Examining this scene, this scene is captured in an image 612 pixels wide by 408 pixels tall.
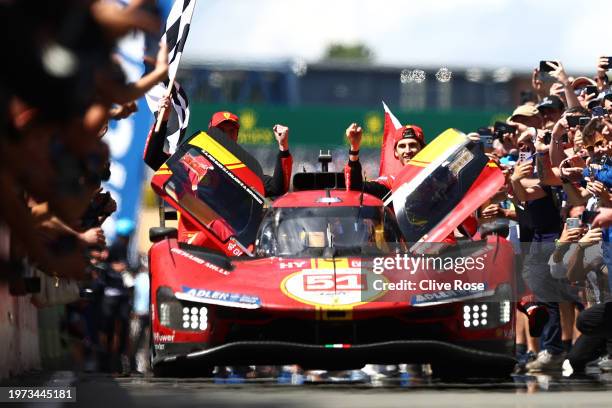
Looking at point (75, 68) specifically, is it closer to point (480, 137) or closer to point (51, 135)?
point (51, 135)

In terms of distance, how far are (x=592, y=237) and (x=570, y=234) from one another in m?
0.34

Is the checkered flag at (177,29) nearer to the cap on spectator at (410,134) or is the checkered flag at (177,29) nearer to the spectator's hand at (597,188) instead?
the cap on spectator at (410,134)

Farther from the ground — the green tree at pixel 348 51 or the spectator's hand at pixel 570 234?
the green tree at pixel 348 51

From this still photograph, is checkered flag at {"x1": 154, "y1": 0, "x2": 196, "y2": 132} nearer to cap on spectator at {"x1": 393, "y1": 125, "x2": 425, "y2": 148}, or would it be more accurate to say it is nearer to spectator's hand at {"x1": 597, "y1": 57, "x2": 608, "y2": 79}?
cap on spectator at {"x1": 393, "y1": 125, "x2": 425, "y2": 148}

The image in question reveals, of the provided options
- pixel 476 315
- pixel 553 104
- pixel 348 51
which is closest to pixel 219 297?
pixel 476 315

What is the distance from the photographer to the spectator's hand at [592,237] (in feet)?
48.6

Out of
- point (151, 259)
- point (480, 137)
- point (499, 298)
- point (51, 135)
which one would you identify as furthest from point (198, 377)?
point (51, 135)

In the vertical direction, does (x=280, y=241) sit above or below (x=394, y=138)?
below

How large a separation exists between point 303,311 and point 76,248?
4.62m

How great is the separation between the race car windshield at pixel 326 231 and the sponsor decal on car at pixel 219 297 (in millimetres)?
1011

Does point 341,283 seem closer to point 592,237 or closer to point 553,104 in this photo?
point 592,237

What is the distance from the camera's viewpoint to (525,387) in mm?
11875

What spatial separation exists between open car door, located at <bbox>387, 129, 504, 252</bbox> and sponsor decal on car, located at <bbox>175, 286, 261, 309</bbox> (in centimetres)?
209

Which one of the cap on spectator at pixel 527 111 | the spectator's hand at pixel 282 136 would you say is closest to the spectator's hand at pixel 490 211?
the cap on spectator at pixel 527 111
